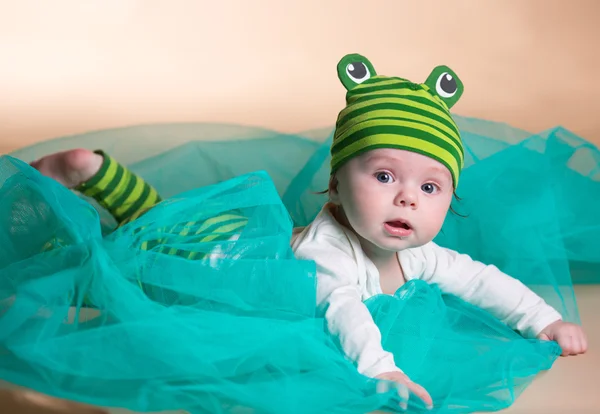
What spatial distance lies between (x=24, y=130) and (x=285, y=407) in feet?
5.32

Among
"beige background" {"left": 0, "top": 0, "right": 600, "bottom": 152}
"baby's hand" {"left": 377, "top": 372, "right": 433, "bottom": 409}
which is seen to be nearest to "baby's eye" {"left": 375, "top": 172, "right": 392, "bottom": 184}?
"baby's hand" {"left": 377, "top": 372, "right": 433, "bottom": 409}

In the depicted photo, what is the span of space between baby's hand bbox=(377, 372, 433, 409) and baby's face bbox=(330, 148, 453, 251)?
10.5 inches

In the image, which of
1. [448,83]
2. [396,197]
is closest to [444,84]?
[448,83]

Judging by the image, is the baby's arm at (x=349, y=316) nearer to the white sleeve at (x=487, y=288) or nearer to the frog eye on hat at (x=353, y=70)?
the white sleeve at (x=487, y=288)

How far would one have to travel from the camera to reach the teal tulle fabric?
1.24m

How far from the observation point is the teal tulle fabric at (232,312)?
1242 millimetres

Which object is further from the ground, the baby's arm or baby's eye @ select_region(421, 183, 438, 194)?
baby's eye @ select_region(421, 183, 438, 194)

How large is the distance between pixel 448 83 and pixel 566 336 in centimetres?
50

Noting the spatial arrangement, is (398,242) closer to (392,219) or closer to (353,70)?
(392,219)

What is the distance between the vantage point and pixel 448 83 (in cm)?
163

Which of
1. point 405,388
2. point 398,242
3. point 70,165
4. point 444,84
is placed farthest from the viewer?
point 70,165

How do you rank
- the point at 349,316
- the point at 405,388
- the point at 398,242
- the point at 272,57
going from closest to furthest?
the point at 405,388
the point at 349,316
the point at 398,242
the point at 272,57

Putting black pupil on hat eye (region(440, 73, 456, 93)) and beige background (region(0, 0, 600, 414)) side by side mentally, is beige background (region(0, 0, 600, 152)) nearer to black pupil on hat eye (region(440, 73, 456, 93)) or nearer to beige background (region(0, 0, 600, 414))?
beige background (region(0, 0, 600, 414))

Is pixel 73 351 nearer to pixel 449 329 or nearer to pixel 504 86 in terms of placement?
pixel 449 329
